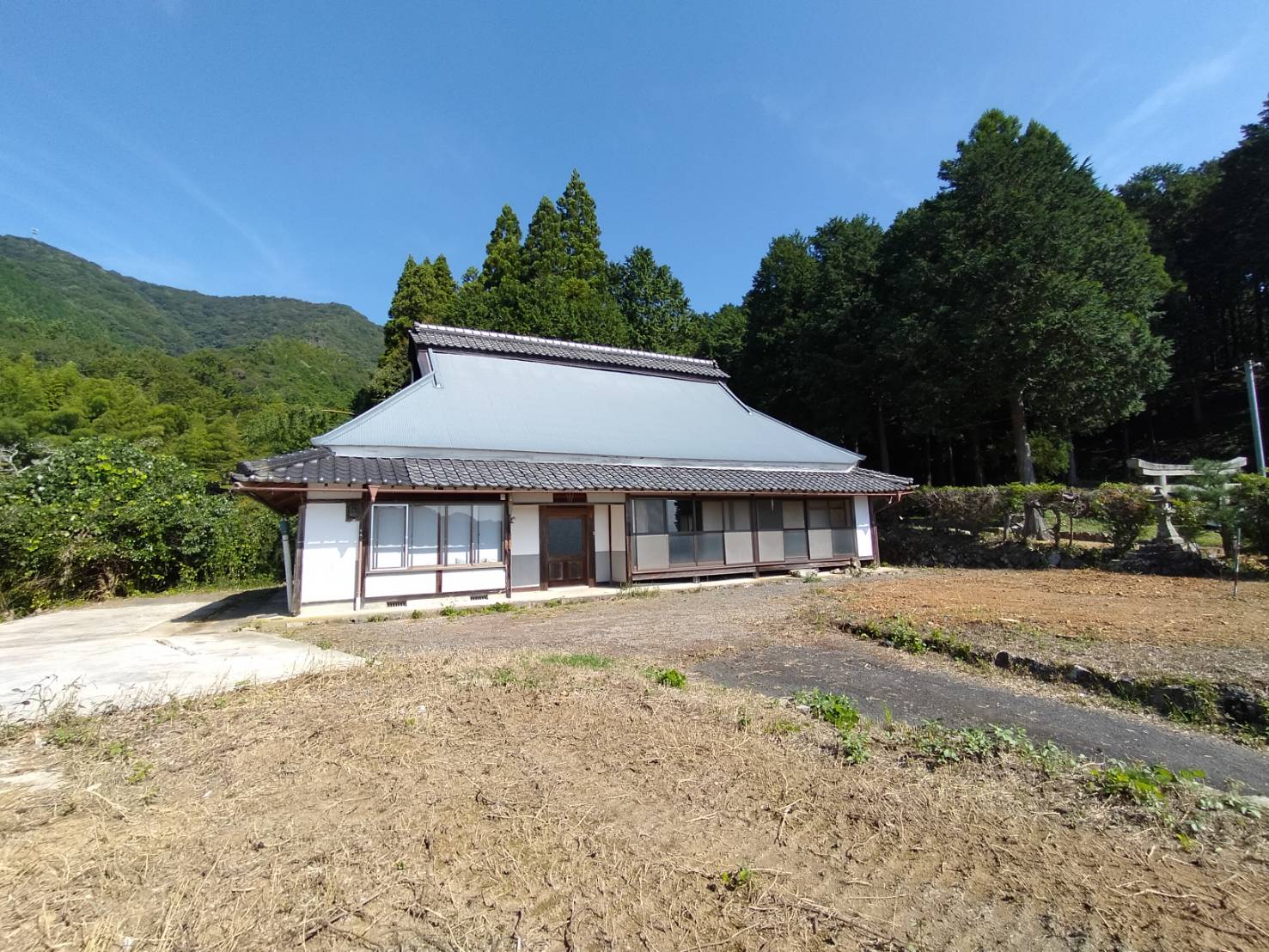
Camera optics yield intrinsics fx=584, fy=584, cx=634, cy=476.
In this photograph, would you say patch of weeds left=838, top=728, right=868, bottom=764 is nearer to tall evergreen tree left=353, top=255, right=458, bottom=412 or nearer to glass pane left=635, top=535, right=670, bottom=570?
glass pane left=635, top=535, right=670, bottom=570

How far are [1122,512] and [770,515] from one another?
8.38m

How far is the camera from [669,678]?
547cm

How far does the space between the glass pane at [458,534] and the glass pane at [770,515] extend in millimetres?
8024

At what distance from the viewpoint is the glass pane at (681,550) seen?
1517 cm

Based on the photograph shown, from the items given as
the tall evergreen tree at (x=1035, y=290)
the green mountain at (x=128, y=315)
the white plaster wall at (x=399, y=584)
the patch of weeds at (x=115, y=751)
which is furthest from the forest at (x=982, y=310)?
the green mountain at (x=128, y=315)

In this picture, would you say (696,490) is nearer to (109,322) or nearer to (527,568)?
(527,568)

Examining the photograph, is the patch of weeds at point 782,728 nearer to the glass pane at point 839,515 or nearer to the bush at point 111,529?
the glass pane at point 839,515

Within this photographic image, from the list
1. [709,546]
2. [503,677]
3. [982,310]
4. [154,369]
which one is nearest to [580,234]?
[982,310]

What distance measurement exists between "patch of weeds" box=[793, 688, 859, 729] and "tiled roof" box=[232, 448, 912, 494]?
870 cm

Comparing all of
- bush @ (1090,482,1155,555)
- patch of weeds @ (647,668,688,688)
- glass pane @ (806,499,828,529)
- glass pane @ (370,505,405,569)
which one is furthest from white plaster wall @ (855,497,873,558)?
patch of weeds @ (647,668,688,688)

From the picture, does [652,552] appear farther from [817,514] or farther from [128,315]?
[128,315]

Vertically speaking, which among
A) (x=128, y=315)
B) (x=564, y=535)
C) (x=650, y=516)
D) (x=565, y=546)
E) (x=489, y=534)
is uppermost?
(x=128, y=315)

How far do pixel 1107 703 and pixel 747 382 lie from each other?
1124 inches

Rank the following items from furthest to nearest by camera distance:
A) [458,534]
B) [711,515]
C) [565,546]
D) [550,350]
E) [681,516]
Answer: [550,350] → [711,515] → [681,516] → [565,546] → [458,534]
